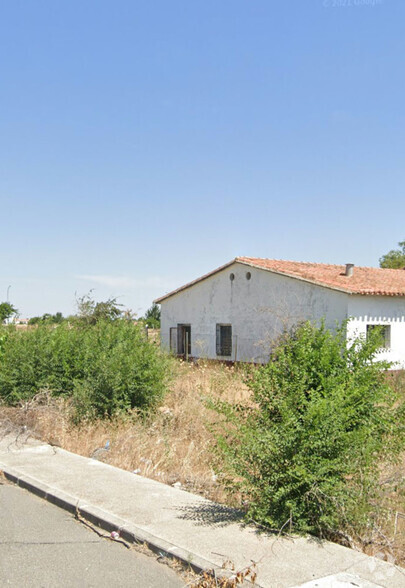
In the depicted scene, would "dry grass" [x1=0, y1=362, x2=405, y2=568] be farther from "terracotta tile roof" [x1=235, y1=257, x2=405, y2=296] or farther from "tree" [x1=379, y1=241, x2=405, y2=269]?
"tree" [x1=379, y1=241, x2=405, y2=269]

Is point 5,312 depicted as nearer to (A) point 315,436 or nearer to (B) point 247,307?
(B) point 247,307

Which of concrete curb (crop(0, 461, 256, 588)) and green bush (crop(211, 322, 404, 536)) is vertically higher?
green bush (crop(211, 322, 404, 536))

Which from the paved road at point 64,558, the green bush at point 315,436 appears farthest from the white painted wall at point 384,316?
the paved road at point 64,558

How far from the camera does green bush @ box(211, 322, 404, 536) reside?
4766mm

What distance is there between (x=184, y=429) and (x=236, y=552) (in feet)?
16.5

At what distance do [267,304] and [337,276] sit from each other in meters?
3.08

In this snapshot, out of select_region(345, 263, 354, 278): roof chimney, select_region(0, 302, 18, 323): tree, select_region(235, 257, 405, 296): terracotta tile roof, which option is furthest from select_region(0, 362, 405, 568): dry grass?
select_region(345, 263, 354, 278): roof chimney

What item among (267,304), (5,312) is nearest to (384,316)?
(267,304)

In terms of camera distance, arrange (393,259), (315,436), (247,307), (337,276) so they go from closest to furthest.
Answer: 1. (315,436)
2. (337,276)
3. (247,307)
4. (393,259)

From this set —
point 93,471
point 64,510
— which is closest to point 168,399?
point 93,471

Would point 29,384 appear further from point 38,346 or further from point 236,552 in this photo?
point 236,552

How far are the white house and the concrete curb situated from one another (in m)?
12.8

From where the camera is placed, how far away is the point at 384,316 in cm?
2161

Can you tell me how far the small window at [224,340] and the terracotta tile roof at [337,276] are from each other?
2583 mm
